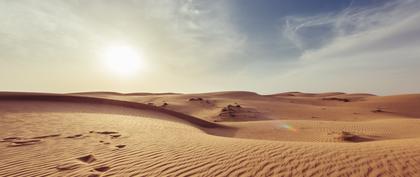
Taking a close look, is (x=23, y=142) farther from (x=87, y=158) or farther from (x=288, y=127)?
(x=288, y=127)

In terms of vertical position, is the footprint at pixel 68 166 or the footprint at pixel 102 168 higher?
the footprint at pixel 68 166

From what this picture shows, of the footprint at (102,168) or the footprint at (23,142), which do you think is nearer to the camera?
the footprint at (102,168)

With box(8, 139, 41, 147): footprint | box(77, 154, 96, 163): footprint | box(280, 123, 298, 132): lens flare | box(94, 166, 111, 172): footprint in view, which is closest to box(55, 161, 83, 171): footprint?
box(77, 154, 96, 163): footprint

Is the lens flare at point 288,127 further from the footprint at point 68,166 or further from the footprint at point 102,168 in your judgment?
the footprint at point 68,166

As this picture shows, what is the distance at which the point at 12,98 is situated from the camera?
15.4 meters

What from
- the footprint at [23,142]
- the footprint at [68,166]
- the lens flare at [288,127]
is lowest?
the lens flare at [288,127]

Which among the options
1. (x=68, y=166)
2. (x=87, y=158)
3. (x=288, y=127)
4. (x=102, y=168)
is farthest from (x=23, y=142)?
(x=288, y=127)

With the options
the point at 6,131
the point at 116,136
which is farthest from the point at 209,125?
the point at 6,131

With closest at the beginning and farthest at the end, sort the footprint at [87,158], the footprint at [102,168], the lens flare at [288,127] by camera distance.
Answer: the footprint at [102,168] → the footprint at [87,158] → the lens flare at [288,127]

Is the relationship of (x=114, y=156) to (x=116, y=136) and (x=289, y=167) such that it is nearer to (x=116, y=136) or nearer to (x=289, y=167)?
(x=116, y=136)

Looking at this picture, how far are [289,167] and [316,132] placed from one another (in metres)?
10.0

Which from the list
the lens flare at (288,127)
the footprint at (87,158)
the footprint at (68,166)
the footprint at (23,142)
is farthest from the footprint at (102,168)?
the lens flare at (288,127)

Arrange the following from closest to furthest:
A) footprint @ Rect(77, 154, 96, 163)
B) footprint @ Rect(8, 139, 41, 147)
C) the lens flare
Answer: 1. footprint @ Rect(77, 154, 96, 163)
2. footprint @ Rect(8, 139, 41, 147)
3. the lens flare

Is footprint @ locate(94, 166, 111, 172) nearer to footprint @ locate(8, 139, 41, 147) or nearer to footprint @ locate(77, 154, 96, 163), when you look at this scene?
footprint @ locate(77, 154, 96, 163)
